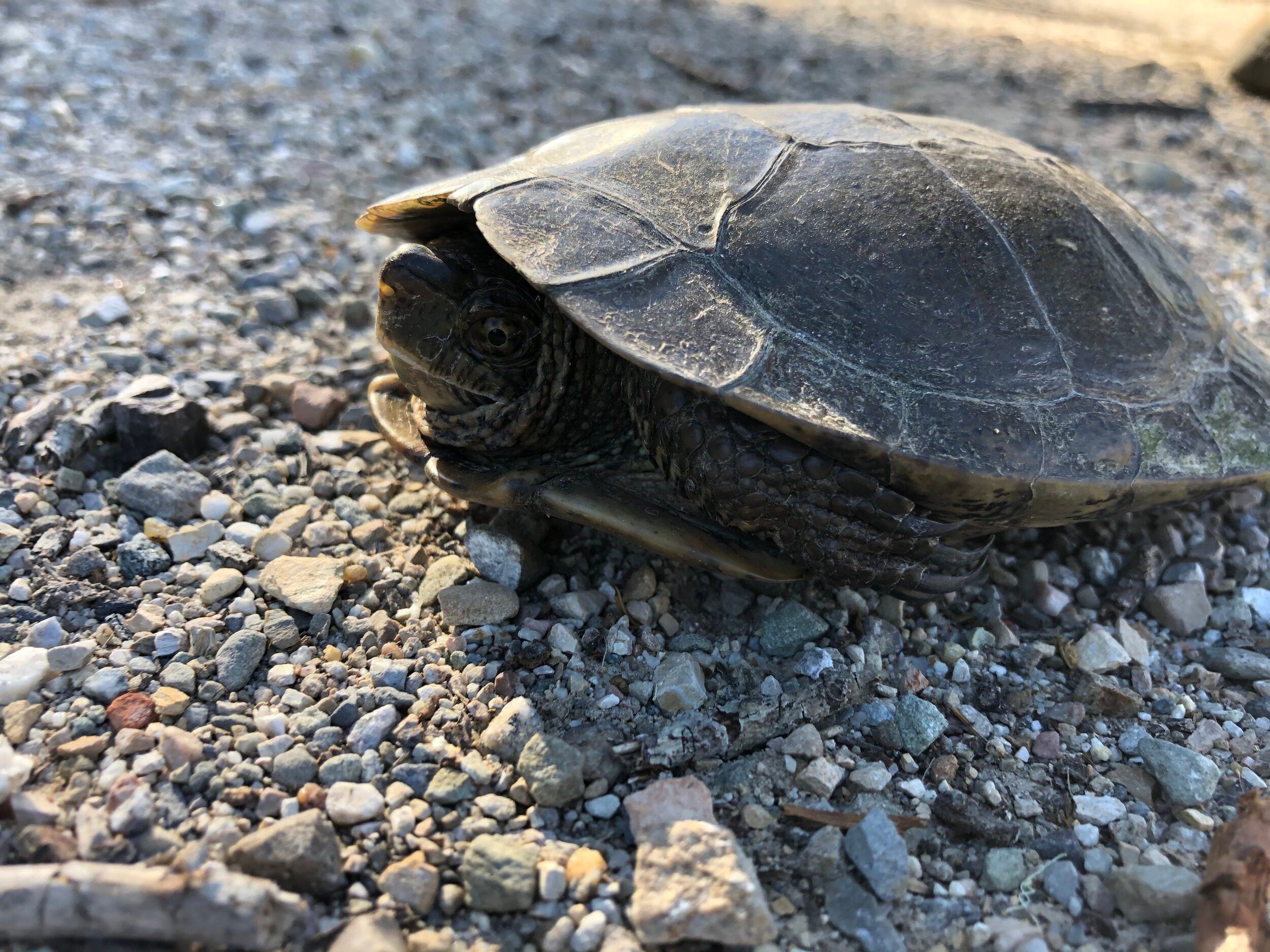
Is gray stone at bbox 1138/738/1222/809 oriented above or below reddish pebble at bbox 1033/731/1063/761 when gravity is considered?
above

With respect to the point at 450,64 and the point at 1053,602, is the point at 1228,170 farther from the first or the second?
the point at 450,64

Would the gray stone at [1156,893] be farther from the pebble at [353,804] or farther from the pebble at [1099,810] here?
the pebble at [353,804]

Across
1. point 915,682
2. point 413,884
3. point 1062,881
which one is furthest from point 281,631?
point 1062,881

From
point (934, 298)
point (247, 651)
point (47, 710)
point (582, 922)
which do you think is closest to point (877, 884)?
point (582, 922)

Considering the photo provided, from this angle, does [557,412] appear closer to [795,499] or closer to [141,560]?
[795,499]

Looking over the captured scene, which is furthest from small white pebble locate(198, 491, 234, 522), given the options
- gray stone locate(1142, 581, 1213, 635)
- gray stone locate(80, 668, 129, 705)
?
gray stone locate(1142, 581, 1213, 635)

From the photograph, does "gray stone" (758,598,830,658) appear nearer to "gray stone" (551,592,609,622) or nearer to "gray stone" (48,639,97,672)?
"gray stone" (551,592,609,622)

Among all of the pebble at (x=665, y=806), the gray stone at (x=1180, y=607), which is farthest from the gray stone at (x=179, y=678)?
the gray stone at (x=1180, y=607)

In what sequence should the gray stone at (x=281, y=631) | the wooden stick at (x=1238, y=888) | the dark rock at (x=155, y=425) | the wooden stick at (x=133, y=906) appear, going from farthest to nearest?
the dark rock at (x=155, y=425), the gray stone at (x=281, y=631), the wooden stick at (x=1238, y=888), the wooden stick at (x=133, y=906)
